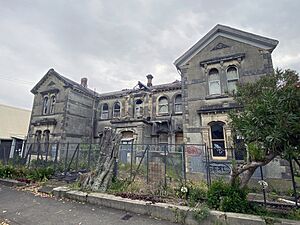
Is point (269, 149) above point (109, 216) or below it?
above

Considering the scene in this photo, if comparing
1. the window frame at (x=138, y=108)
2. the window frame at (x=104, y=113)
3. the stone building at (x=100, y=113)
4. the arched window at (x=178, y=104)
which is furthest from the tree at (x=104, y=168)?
the window frame at (x=104, y=113)

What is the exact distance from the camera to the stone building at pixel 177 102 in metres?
11.8

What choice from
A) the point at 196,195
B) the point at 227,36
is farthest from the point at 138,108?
the point at 196,195

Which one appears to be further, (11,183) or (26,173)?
(26,173)

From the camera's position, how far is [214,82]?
1271 cm

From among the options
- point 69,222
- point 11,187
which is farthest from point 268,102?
point 11,187

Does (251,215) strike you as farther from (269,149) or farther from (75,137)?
(75,137)

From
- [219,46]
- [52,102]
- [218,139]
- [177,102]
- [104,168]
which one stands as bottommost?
[104,168]

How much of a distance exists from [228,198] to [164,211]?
1.80 m

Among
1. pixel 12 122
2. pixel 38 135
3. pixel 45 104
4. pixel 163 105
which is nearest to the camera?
pixel 163 105

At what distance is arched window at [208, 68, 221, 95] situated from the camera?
12.5m

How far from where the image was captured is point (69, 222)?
5.04 metres

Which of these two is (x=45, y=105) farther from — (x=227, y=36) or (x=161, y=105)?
(x=227, y=36)

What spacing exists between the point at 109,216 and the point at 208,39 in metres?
12.7
